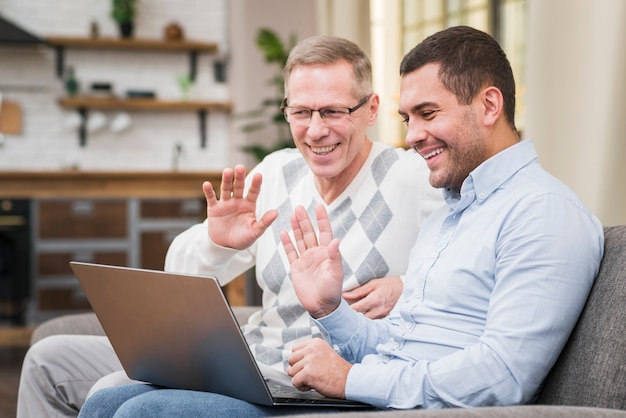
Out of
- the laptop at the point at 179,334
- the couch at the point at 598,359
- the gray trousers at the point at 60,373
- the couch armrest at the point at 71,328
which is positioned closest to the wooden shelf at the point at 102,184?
the couch armrest at the point at 71,328

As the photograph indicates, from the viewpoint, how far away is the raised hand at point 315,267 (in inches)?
56.8

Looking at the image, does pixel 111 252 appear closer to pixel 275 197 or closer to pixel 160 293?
pixel 275 197

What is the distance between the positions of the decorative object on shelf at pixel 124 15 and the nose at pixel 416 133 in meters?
4.91

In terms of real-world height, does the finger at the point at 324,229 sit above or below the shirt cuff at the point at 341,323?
above

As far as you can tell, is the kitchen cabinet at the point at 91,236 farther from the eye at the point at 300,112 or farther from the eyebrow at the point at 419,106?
the eyebrow at the point at 419,106

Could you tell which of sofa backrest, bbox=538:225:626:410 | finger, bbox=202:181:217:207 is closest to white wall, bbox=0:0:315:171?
finger, bbox=202:181:217:207

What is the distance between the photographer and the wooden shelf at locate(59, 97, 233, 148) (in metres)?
5.93

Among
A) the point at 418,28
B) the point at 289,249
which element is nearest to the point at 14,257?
the point at 418,28

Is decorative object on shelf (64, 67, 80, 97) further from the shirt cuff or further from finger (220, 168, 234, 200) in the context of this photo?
the shirt cuff

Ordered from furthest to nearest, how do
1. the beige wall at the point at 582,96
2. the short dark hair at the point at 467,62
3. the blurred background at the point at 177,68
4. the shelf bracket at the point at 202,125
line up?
the shelf bracket at the point at 202,125 → the blurred background at the point at 177,68 → the beige wall at the point at 582,96 → the short dark hair at the point at 467,62

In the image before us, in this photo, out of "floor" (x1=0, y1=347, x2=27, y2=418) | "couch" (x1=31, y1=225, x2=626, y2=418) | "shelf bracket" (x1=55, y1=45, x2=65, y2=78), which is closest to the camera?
"couch" (x1=31, y1=225, x2=626, y2=418)

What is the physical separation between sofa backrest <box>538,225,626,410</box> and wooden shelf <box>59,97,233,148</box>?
507cm

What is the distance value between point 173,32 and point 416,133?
499cm

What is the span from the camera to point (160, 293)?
1.33 metres
